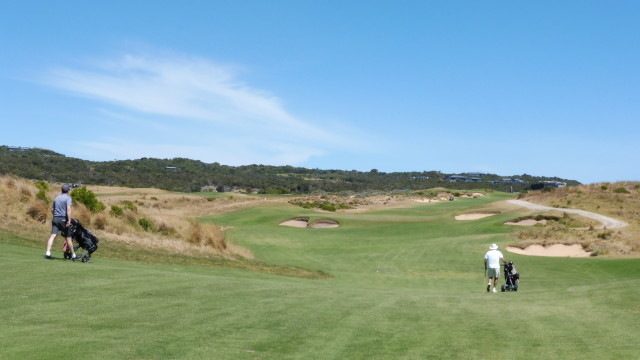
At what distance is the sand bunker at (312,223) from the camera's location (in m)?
56.5

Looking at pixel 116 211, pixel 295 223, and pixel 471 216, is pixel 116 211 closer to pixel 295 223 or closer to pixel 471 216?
pixel 295 223

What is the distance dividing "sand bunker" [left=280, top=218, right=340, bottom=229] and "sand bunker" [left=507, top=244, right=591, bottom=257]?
2231cm

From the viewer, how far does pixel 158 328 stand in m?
9.34

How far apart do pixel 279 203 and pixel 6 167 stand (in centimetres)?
3737

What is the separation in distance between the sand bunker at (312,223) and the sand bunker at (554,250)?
22307 millimetres

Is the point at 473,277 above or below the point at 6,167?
below

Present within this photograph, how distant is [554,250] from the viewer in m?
36.5

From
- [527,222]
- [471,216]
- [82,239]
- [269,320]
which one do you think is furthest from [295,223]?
[269,320]

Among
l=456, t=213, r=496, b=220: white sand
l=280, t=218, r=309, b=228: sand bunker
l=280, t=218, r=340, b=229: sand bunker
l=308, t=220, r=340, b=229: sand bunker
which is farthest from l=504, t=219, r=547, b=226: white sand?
l=280, t=218, r=309, b=228: sand bunker

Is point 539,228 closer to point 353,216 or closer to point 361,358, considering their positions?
point 353,216

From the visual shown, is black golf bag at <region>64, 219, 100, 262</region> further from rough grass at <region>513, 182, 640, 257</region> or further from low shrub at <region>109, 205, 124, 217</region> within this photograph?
rough grass at <region>513, 182, 640, 257</region>

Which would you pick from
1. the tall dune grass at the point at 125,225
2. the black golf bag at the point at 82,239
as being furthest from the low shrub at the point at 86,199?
the black golf bag at the point at 82,239

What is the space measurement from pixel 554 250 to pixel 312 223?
2544 cm

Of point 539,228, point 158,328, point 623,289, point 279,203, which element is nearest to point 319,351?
point 158,328
